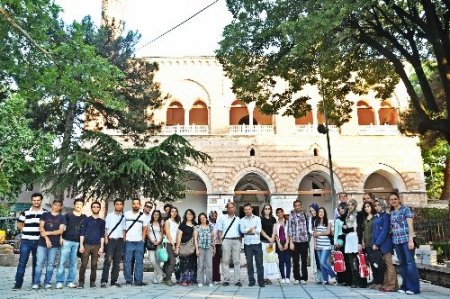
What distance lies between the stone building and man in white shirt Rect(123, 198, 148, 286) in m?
13.1

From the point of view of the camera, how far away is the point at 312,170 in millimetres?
21422

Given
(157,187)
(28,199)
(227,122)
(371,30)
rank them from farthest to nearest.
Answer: (28,199) → (227,122) → (157,187) → (371,30)

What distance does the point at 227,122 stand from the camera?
877 inches

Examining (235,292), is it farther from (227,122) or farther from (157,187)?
(227,122)

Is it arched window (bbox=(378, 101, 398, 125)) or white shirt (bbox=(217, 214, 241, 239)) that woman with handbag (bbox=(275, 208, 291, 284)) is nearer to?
white shirt (bbox=(217, 214, 241, 239))

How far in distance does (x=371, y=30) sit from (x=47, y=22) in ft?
27.1

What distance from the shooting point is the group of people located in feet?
22.0

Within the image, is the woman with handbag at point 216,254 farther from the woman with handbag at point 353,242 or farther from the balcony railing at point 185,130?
the balcony railing at point 185,130

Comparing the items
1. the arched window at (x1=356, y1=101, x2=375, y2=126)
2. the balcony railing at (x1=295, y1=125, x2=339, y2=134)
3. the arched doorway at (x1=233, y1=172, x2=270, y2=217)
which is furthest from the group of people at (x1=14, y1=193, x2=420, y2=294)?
the arched window at (x1=356, y1=101, x2=375, y2=126)

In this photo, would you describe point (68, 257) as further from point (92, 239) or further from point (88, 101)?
point (88, 101)

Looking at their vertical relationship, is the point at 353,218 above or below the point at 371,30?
below

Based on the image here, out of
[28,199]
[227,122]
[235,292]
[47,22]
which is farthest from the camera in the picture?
[28,199]

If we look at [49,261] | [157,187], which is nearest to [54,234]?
[49,261]

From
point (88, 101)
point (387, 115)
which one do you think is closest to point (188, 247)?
point (88, 101)
